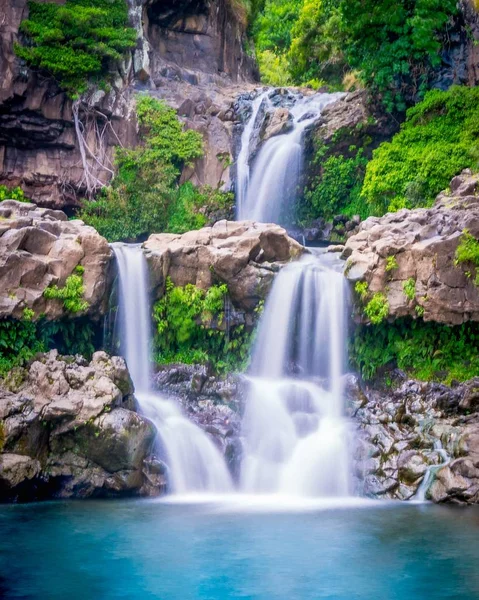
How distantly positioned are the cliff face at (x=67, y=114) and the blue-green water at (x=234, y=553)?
15125 mm

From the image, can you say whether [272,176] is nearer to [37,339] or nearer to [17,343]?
[37,339]

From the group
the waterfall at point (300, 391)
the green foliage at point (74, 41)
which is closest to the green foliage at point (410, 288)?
the waterfall at point (300, 391)

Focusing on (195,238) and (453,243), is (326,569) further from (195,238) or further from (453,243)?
(195,238)

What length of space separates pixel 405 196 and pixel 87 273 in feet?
33.4

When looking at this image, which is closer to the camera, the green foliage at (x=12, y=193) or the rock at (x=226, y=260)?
the rock at (x=226, y=260)

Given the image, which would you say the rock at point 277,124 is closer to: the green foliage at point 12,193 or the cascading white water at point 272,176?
the cascading white water at point 272,176

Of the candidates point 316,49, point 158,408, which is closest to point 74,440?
point 158,408

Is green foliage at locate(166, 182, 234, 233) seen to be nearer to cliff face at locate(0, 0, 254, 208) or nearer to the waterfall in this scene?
cliff face at locate(0, 0, 254, 208)

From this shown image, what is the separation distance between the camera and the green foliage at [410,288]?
1614 centimetres

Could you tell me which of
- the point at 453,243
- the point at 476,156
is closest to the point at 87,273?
the point at 453,243

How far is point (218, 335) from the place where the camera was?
17703 mm

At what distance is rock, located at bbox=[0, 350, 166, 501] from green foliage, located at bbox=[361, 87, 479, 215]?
11694 mm

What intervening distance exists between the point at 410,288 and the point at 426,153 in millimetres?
7098

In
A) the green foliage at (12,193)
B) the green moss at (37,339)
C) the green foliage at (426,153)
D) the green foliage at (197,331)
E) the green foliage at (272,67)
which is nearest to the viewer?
the green moss at (37,339)
